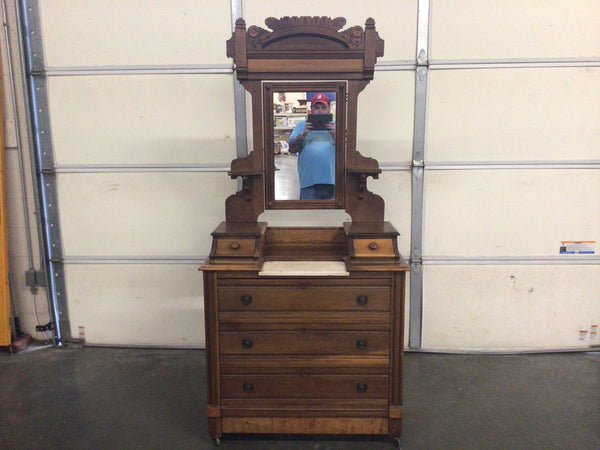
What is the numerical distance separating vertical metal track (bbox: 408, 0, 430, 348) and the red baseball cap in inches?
35.0

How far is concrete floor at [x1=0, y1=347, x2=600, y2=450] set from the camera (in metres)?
2.31

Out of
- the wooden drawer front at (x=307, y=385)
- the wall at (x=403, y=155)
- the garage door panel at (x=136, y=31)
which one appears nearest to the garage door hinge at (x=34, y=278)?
the wall at (x=403, y=155)

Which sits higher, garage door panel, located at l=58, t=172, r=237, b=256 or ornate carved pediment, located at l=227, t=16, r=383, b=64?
ornate carved pediment, located at l=227, t=16, r=383, b=64

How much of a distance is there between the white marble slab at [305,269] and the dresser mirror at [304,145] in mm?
363

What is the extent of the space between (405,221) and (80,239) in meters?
2.37

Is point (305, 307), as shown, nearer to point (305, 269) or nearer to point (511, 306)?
point (305, 269)

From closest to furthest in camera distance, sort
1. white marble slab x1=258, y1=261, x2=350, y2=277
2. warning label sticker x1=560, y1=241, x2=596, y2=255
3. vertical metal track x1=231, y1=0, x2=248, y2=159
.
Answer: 1. white marble slab x1=258, y1=261, x2=350, y2=277
2. vertical metal track x1=231, y1=0, x2=248, y2=159
3. warning label sticker x1=560, y1=241, x2=596, y2=255

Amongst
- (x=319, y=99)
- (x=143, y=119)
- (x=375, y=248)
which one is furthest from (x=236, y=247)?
(x=143, y=119)

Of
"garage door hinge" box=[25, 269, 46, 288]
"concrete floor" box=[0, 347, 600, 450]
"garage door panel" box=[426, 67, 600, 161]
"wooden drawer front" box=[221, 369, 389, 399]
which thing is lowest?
"concrete floor" box=[0, 347, 600, 450]

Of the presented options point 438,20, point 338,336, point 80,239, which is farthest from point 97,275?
point 438,20

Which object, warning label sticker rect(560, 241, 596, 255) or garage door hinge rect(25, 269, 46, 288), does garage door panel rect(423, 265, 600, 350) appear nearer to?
warning label sticker rect(560, 241, 596, 255)

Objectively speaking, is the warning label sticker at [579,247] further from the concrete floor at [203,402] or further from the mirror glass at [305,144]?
the mirror glass at [305,144]

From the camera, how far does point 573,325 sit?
3.17 meters

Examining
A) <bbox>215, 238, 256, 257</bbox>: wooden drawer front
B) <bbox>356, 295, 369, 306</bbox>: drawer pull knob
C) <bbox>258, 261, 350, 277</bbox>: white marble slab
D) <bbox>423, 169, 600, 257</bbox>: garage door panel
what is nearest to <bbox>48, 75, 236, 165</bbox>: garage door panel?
<bbox>215, 238, 256, 257</bbox>: wooden drawer front
